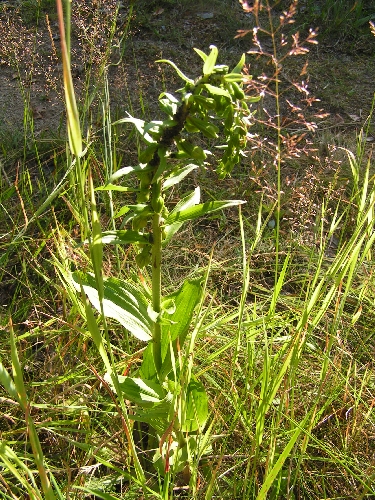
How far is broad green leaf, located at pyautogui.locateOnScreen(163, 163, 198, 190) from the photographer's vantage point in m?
1.21

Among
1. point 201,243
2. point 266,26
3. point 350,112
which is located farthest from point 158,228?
point 266,26

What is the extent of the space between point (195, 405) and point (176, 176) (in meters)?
0.63

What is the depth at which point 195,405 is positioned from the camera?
4.63 ft

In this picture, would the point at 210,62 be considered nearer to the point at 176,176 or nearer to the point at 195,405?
the point at 176,176

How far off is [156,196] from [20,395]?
19.8 inches

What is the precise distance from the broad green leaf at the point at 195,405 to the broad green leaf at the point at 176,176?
1.81 ft

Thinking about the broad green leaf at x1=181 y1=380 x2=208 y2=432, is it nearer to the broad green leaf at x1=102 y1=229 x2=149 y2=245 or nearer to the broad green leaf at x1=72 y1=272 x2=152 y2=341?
the broad green leaf at x1=72 y1=272 x2=152 y2=341

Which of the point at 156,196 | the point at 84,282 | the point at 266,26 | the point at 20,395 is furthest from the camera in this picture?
the point at 266,26

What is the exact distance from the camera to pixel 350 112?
10.2 feet

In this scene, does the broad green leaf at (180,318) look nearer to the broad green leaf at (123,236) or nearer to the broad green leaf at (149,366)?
the broad green leaf at (149,366)

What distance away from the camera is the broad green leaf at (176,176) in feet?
3.98

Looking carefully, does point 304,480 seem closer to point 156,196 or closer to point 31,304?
point 156,196

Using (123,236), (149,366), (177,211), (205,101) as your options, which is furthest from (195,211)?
(149,366)

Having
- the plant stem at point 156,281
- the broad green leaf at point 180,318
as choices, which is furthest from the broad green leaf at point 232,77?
the broad green leaf at point 180,318
